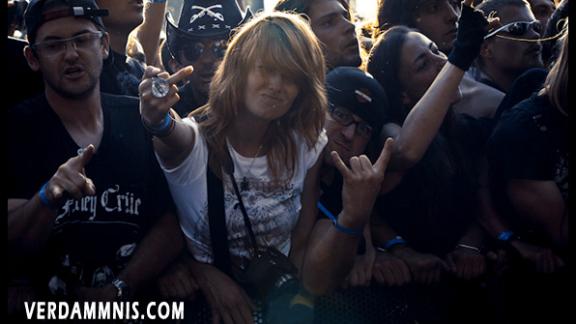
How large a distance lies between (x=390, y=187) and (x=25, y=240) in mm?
1713

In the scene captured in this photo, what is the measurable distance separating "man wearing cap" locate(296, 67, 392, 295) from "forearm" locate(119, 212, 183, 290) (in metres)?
0.60

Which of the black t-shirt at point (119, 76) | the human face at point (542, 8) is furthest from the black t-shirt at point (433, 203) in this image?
the human face at point (542, 8)

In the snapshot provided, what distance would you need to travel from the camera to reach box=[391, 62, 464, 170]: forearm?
3109 millimetres

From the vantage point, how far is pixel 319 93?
3014mm

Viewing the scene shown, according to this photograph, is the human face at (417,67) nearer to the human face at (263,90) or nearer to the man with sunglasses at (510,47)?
the man with sunglasses at (510,47)

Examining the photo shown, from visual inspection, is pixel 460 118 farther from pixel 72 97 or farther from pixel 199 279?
pixel 72 97

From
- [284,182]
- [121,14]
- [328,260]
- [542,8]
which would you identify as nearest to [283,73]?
[284,182]

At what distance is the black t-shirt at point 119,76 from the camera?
11.2ft

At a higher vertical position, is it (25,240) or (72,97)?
(72,97)

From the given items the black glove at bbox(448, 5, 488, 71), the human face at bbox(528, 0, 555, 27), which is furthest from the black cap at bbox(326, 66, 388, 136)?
the human face at bbox(528, 0, 555, 27)

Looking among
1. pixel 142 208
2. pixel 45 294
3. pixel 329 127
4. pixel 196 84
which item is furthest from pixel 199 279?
pixel 196 84

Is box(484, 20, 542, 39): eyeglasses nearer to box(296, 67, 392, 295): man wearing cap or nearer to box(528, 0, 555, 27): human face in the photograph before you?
box(528, 0, 555, 27): human face

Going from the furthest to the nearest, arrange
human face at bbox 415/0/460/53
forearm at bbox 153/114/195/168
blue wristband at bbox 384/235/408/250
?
human face at bbox 415/0/460/53 < blue wristband at bbox 384/235/408/250 < forearm at bbox 153/114/195/168

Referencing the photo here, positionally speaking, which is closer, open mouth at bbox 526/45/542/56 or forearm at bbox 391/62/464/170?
forearm at bbox 391/62/464/170
